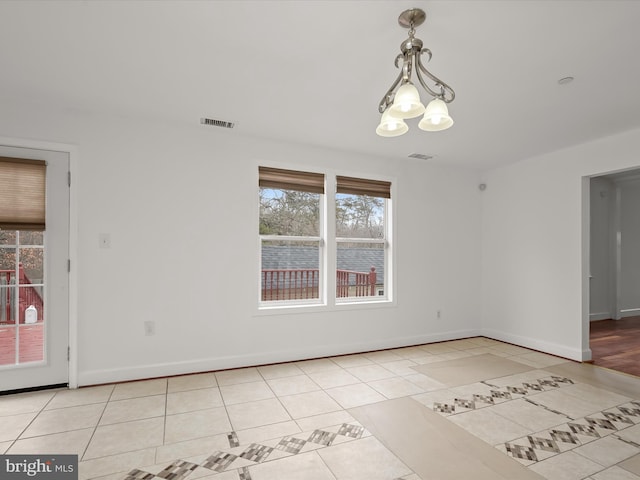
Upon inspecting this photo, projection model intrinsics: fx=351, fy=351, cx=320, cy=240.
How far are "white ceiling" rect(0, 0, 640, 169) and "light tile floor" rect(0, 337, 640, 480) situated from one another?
2.50 m

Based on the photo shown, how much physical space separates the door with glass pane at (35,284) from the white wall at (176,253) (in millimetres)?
134

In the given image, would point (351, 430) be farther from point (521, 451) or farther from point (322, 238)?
point (322, 238)

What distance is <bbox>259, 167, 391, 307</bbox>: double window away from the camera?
407 cm

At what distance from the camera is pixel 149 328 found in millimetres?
3422

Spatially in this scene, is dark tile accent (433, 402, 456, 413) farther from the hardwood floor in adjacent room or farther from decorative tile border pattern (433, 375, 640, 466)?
the hardwood floor in adjacent room

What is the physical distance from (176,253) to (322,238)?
1.67 metres

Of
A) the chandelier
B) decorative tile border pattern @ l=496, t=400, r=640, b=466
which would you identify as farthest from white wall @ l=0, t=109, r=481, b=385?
decorative tile border pattern @ l=496, t=400, r=640, b=466

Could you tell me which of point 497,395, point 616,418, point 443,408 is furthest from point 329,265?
point 616,418

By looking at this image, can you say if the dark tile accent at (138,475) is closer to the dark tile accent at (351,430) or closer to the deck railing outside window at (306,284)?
the dark tile accent at (351,430)

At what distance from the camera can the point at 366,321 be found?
4434 mm

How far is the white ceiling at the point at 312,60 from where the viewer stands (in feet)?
6.28

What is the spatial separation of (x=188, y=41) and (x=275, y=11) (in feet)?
2.08

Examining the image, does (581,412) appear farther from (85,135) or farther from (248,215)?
(85,135)

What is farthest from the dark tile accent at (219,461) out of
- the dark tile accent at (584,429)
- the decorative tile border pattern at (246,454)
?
the dark tile accent at (584,429)
